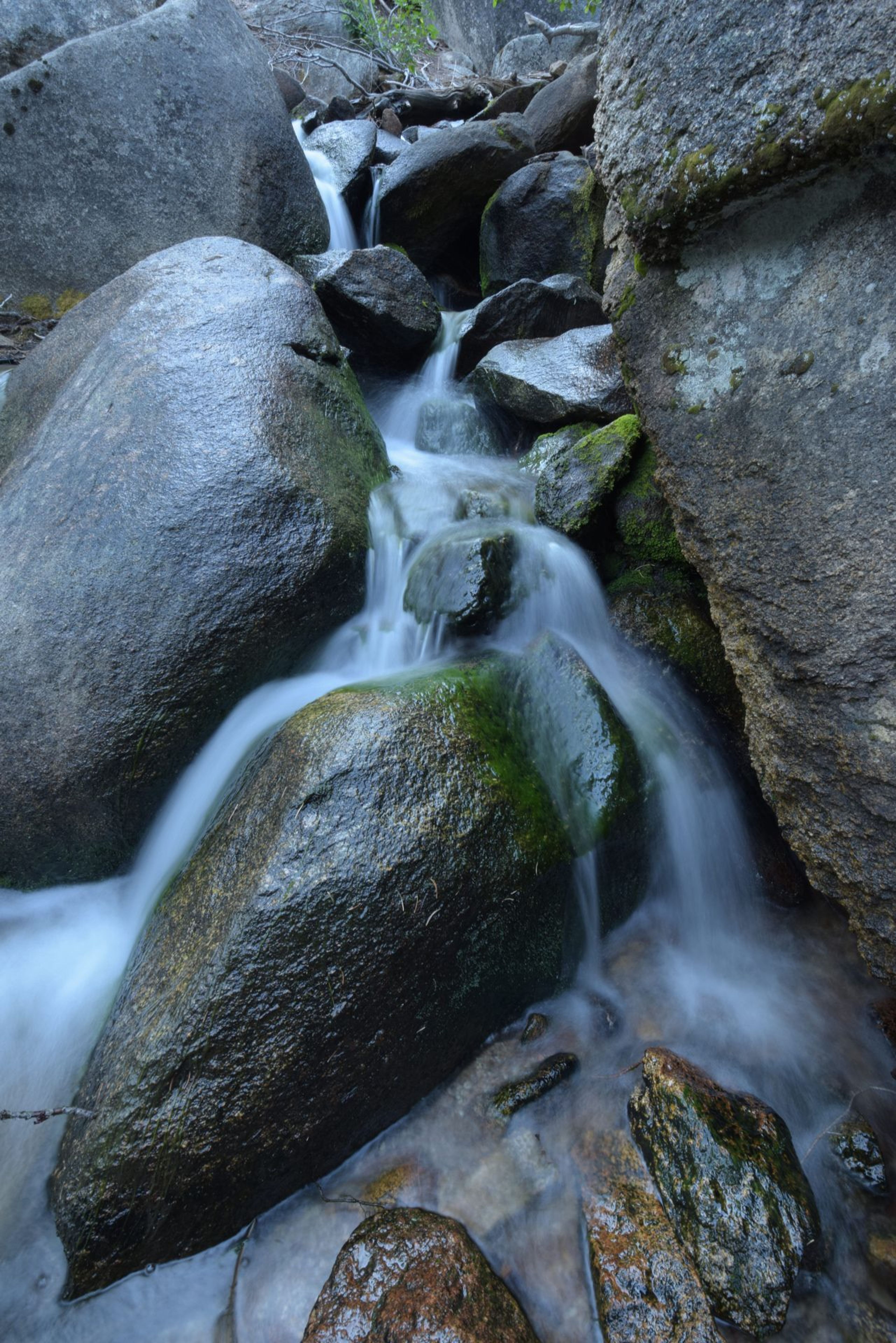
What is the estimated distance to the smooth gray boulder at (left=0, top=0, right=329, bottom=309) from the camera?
4879 millimetres

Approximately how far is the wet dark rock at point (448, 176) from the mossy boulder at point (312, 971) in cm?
652

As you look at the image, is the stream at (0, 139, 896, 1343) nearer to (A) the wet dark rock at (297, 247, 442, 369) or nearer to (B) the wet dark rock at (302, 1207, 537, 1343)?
(B) the wet dark rock at (302, 1207, 537, 1343)

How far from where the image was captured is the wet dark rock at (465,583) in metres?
3.08

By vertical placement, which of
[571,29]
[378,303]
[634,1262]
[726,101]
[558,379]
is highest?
[571,29]

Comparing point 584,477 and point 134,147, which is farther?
point 134,147

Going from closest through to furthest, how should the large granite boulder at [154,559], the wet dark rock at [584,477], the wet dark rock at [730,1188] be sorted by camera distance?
the wet dark rock at [730,1188]
the large granite boulder at [154,559]
the wet dark rock at [584,477]

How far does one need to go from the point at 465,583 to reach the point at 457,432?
105 inches

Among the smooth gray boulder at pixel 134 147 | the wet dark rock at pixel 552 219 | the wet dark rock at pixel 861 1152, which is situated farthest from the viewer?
the wet dark rock at pixel 552 219

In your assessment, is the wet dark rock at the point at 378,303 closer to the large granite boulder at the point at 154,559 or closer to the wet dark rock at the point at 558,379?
the wet dark rock at the point at 558,379

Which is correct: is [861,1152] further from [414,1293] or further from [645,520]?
[645,520]

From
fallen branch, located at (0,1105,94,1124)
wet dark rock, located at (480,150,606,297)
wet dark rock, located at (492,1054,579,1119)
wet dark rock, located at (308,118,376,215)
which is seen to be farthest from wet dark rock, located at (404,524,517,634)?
wet dark rock, located at (308,118,376,215)

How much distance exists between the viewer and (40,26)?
229 inches

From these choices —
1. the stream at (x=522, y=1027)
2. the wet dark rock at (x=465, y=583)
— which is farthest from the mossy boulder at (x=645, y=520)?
the wet dark rock at (x=465, y=583)

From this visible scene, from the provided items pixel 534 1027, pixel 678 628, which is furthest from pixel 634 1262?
pixel 678 628
